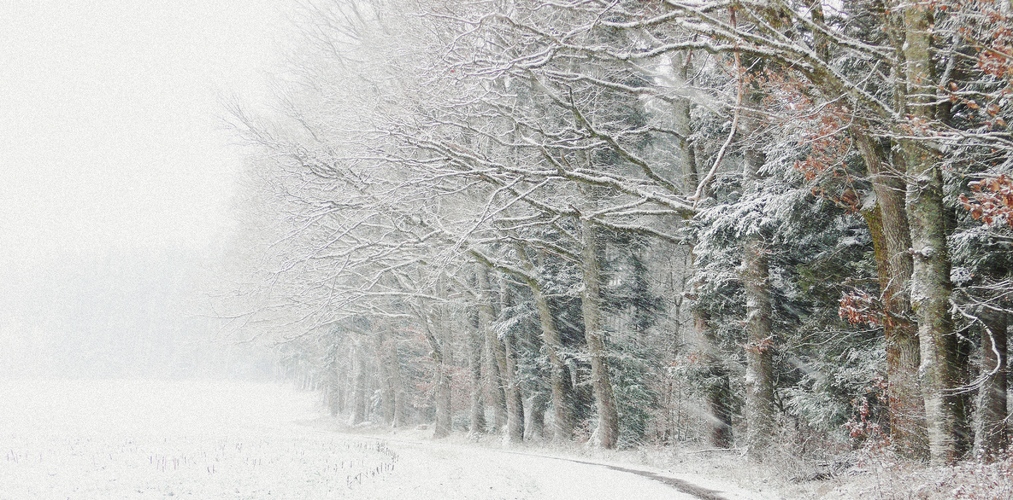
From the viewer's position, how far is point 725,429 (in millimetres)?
17469

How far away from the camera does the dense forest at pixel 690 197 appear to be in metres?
7.98

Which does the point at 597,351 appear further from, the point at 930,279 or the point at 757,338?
the point at 930,279

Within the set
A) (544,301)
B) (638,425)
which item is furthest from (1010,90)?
(638,425)

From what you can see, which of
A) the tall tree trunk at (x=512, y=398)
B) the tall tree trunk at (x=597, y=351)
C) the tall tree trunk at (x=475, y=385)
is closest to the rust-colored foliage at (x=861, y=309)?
the tall tree trunk at (x=597, y=351)

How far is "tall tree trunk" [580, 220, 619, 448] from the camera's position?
17.8 metres

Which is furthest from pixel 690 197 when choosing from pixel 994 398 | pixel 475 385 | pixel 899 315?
pixel 475 385

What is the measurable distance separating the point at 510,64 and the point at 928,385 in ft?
24.6

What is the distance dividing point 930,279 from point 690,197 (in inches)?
211

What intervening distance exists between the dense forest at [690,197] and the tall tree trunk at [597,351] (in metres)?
0.07

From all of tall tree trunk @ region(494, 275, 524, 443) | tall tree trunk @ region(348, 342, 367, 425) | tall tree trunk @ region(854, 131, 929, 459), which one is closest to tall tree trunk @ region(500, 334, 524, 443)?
tall tree trunk @ region(494, 275, 524, 443)

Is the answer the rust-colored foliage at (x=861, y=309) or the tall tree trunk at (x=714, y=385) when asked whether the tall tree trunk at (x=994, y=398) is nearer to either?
the rust-colored foliage at (x=861, y=309)

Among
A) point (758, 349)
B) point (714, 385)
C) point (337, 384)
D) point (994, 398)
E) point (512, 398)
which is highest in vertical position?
point (758, 349)

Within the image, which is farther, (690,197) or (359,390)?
(359,390)

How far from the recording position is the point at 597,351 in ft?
59.1
